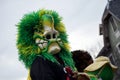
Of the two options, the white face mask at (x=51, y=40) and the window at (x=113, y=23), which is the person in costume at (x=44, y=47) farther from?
the window at (x=113, y=23)

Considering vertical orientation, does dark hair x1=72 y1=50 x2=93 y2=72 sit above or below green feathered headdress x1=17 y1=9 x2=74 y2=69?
below

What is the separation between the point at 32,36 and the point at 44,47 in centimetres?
24

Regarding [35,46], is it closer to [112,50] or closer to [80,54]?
[80,54]

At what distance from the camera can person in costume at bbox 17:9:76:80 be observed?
11.1 feet

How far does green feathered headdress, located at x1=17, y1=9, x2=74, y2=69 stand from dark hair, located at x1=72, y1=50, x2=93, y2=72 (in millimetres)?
134

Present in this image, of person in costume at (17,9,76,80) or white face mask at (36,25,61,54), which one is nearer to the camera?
person in costume at (17,9,76,80)

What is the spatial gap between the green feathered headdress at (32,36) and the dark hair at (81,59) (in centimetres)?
13

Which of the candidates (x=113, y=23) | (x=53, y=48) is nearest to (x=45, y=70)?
(x=53, y=48)

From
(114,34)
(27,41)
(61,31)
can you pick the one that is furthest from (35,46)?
(114,34)

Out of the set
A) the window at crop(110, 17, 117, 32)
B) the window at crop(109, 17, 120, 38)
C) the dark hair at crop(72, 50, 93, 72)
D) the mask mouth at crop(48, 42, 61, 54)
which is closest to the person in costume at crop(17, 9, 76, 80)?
the mask mouth at crop(48, 42, 61, 54)

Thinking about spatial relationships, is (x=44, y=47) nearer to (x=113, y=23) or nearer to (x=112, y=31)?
(x=113, y=23)

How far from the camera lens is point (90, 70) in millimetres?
3436

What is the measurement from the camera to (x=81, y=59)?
3830 mm

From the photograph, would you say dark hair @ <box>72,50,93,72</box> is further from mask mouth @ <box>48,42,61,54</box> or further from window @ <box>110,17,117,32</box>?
window @ <box>110,17,117,32</box>
